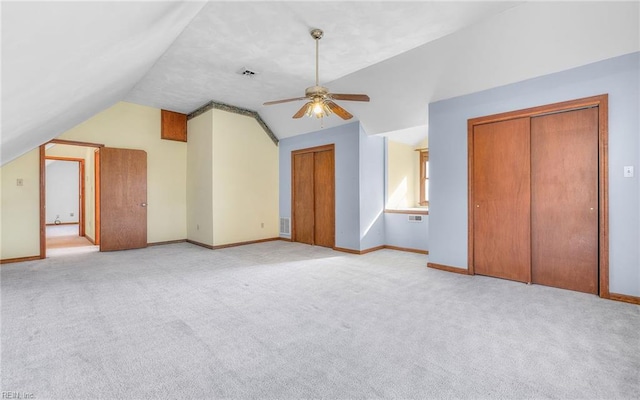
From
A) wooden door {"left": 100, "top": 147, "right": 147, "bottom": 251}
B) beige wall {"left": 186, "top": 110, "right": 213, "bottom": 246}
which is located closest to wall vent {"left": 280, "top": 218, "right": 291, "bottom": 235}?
beige wall {"left": 186, "top": 110, "right": 213, "bottom": 246}

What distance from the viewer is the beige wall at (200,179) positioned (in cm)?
629

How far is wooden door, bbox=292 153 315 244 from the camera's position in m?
6.73

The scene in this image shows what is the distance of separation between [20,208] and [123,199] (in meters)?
1.55

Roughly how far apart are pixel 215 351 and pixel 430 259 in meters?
3.50

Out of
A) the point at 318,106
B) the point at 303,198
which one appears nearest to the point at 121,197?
the point at 303,198

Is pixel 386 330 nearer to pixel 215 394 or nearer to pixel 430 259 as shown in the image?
pixel 215 394

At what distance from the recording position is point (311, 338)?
235 cm

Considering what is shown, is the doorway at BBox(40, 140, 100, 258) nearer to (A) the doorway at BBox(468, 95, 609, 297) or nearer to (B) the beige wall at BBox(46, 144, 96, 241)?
(B) the beige wall at BBox(46, 144, 96, 241)

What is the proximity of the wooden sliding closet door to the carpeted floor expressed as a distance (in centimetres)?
238

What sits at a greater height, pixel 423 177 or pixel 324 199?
pixel 423 177

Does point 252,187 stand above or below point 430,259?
above

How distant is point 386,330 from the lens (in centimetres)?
247

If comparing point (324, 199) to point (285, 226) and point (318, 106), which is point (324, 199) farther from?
Result: point (318, 106)

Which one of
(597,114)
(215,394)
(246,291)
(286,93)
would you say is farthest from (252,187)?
(597,114)
